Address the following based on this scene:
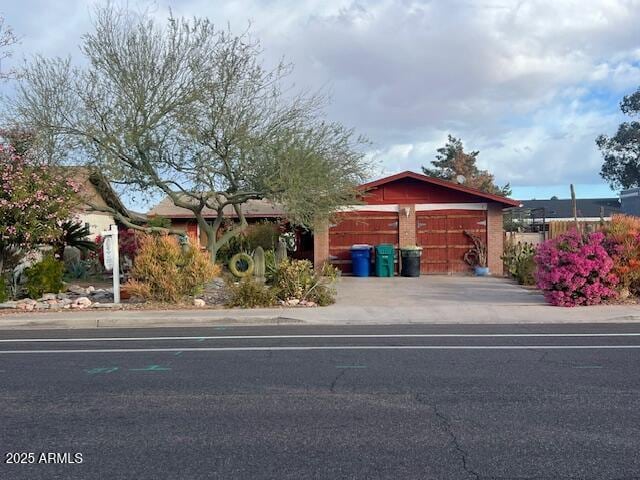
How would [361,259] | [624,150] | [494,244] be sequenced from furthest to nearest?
[624,150], [494,244], [361,259]

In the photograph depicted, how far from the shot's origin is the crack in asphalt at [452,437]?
493 centimetres

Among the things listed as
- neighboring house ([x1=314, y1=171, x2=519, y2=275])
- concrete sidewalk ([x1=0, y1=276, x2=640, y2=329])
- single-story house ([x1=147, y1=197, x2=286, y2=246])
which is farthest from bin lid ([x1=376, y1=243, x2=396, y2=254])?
single-story house ([x1=147, y1=197, x2=286, y2=246])

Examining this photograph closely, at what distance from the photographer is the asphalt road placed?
510cm

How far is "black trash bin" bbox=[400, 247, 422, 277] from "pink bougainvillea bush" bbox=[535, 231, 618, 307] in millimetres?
7465

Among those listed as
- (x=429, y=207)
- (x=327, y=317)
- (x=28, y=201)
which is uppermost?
(x=429, y=207)

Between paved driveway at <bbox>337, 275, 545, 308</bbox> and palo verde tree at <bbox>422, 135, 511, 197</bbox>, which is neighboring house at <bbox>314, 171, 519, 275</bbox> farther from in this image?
palo verde tree at <bbox>422, 135, 511, 197</bbox>

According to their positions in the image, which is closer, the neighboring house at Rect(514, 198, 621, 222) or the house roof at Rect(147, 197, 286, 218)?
the house roof at Rect(147, 197, 286, 218)

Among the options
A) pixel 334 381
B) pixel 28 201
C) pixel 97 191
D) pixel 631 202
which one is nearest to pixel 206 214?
pixel 97 191

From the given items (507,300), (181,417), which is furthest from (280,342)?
(507,300)

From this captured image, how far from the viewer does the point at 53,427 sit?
6.12 m

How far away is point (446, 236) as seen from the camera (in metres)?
24.5

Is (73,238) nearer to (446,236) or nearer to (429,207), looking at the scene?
(429,207)

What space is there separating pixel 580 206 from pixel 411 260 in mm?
41829

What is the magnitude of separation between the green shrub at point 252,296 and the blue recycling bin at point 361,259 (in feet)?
26.1
